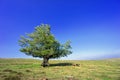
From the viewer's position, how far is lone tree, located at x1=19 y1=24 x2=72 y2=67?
6643cm

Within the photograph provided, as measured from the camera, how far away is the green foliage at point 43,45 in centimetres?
6638

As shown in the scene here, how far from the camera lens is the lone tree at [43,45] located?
66.4m

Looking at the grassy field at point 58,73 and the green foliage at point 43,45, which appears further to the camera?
the green foliage at point 43,45

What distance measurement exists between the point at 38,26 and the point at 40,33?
288 centimetres

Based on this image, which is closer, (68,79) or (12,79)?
(12,79)

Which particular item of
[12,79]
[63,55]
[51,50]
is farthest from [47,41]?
[12,79]

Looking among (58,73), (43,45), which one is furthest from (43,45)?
(58,73)

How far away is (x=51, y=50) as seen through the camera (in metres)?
65.5

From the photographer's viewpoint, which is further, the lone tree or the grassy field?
the lone tree

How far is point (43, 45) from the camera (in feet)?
221

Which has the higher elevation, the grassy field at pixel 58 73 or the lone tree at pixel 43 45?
the lone tree at pixel 43 45

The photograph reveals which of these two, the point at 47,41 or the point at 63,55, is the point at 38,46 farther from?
the point at 63,55

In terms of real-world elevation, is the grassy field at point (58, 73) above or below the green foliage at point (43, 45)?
below

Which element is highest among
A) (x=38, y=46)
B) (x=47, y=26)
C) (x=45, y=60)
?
(x=47, y=26)
